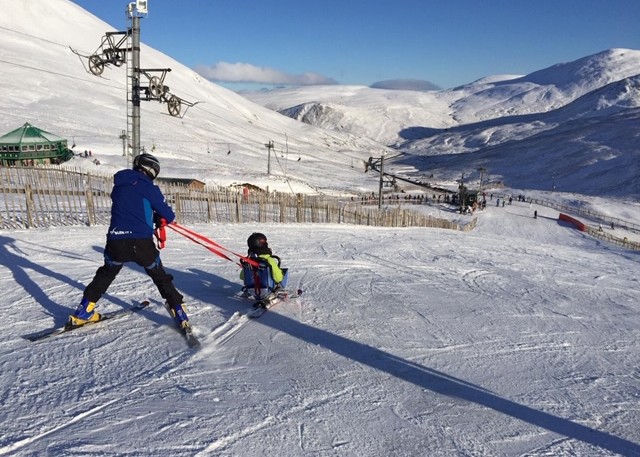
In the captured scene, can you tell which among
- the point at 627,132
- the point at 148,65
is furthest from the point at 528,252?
the point at 148,65

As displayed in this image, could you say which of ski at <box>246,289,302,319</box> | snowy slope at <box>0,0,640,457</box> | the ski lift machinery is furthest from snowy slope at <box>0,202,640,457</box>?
the ski lift machinery

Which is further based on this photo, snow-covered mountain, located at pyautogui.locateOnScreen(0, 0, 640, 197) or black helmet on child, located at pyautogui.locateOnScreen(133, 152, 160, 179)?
snow-covered mountain, located at pyautogui.locateOnScreen(0, 0, 640, 197)

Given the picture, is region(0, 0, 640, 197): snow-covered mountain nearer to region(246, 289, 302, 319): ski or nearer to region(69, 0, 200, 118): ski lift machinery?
region(69, 0, 200, 118): ski lift machinery

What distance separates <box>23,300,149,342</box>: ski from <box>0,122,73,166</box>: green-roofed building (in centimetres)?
3595

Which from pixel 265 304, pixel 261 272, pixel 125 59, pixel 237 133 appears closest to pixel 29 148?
pixel 125 59

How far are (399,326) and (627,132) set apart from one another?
11177 centimetres

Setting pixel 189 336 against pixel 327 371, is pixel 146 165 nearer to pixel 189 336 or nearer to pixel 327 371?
pixel 189 336

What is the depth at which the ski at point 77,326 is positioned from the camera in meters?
4.66

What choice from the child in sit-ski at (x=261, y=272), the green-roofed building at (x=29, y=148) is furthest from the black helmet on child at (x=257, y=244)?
the green-roofed building at (x=29, y=148)

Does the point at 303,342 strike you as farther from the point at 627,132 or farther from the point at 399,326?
the point at 627,132

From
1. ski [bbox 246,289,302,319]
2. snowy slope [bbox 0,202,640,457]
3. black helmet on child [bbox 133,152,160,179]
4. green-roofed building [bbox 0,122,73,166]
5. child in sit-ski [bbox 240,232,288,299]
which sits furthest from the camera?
green-roofed building [bbox 0,122,73,166]

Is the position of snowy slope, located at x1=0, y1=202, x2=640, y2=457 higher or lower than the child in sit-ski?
lower

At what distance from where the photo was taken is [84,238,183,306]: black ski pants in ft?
14.8

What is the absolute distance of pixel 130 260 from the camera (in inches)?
179
